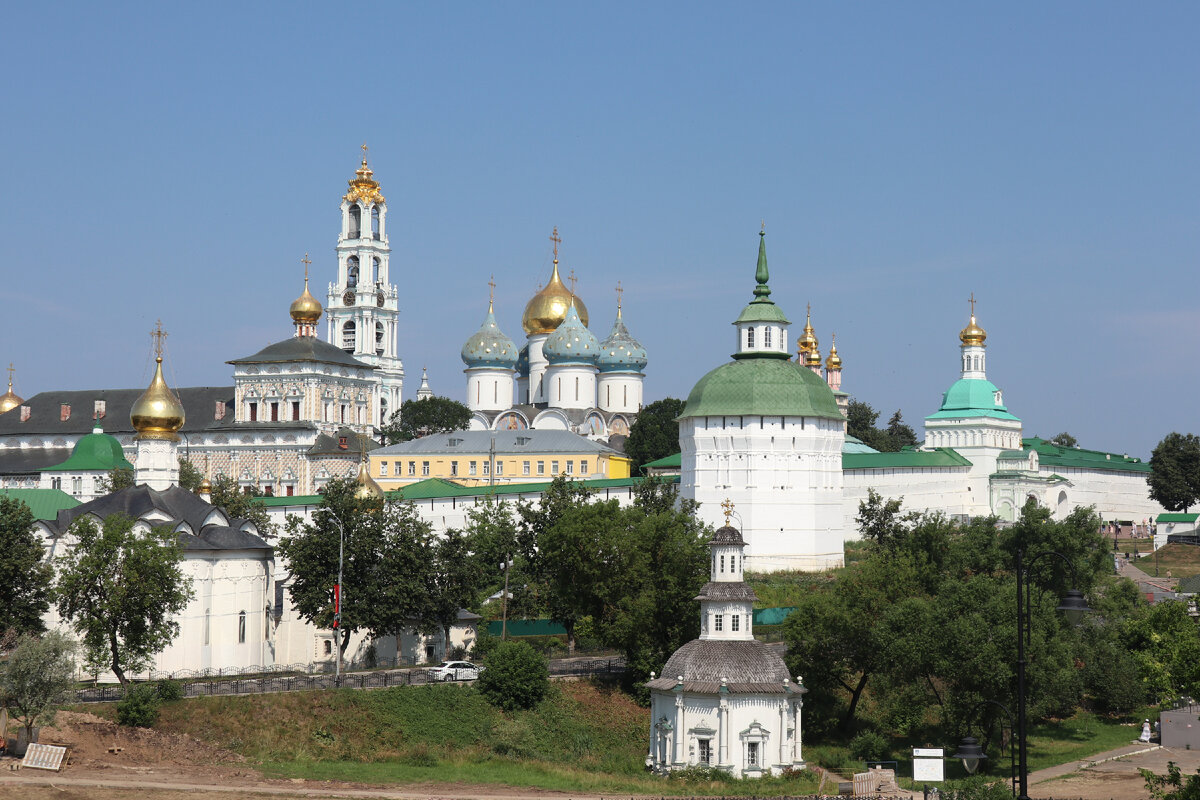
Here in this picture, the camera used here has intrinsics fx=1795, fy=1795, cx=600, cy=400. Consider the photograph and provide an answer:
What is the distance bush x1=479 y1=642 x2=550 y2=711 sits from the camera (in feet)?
151

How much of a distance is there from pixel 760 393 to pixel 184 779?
32232 millimetres

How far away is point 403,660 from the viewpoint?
55.1 metres

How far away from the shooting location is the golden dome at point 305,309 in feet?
349

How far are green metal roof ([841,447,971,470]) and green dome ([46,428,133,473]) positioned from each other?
A: 34834mm

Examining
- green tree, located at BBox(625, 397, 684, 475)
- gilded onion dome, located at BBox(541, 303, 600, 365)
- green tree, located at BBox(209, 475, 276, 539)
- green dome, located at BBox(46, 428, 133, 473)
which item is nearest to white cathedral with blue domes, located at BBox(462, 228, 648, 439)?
gilded onion dome, located at BBox(541, 303, 600, 365)

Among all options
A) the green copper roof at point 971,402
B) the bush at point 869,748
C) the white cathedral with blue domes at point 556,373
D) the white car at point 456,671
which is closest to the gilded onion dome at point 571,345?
the white cathedral with blue domes at point 556,373

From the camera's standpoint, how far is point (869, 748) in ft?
146

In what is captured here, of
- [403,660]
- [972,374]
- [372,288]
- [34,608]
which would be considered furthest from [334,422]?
[34,608]

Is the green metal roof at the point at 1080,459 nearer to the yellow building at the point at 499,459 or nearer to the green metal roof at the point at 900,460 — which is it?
the green metal roof at the point at 900,460

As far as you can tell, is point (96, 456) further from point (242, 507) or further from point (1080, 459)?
point (1080, 459)

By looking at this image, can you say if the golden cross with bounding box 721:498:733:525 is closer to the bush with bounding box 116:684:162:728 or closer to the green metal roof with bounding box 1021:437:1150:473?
the bush with bounding box 116:684:162:728

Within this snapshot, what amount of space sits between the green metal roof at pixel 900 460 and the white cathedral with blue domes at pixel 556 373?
974 inches

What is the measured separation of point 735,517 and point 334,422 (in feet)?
132

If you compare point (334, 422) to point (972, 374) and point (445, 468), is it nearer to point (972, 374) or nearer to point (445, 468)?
point (445, 468)
